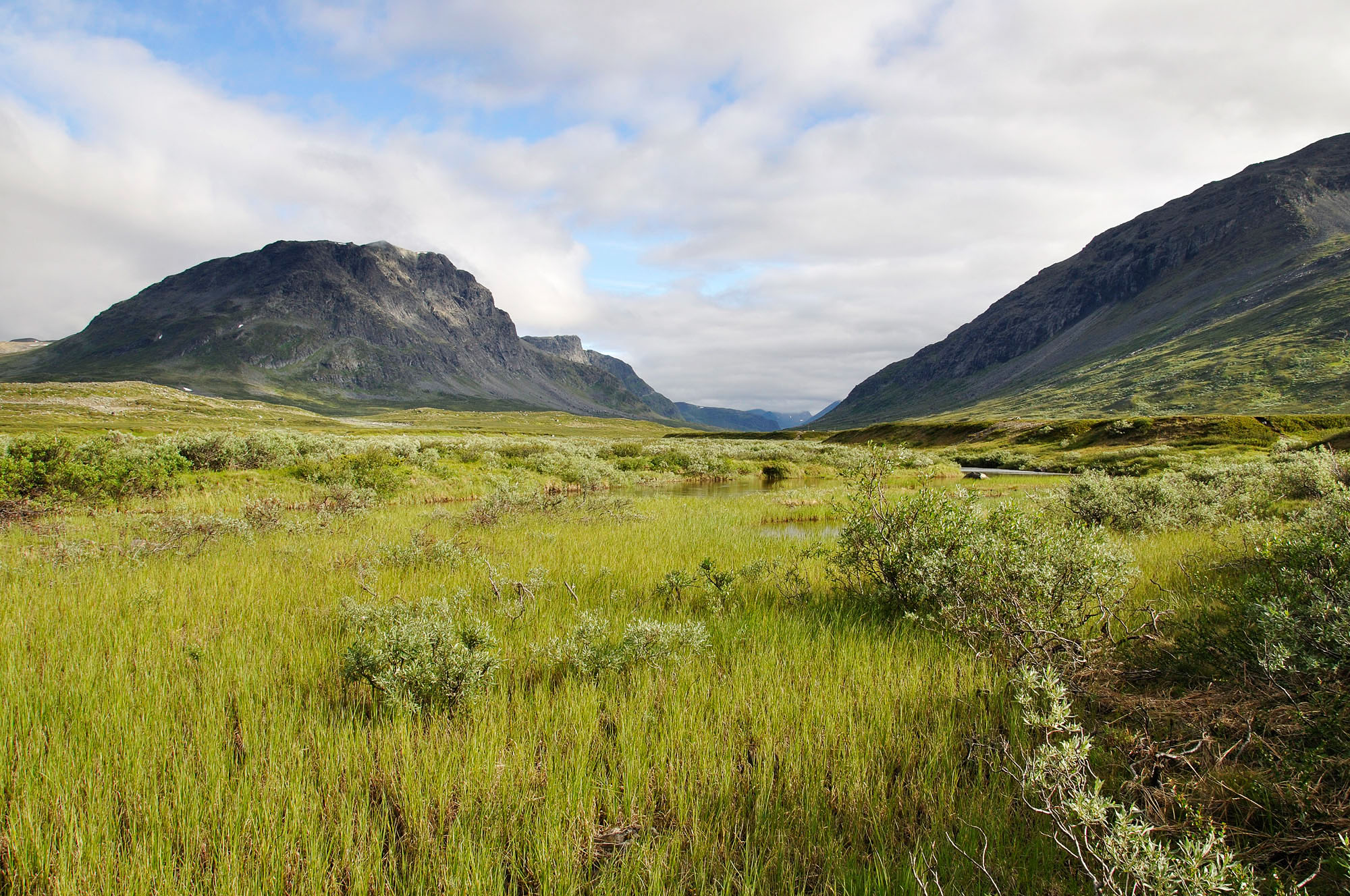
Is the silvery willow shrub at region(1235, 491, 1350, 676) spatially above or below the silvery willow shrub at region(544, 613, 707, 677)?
above

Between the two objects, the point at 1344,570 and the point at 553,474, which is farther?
the point at 553,474

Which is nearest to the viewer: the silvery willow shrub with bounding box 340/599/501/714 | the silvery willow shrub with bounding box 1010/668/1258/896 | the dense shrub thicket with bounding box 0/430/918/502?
the silvery willow shrub with bounding box 1010/668/1258/896

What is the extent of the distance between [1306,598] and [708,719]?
18.7 feet

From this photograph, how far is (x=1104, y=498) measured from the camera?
1367 cm

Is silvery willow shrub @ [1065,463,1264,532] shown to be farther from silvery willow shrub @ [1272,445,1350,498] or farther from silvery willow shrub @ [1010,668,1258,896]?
silvery willow shrub @ [1010,668,1258,896]

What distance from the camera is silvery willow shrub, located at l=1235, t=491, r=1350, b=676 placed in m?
3.69

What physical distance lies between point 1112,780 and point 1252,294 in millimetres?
228120

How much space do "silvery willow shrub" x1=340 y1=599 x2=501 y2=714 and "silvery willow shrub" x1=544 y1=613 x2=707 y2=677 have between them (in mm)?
653

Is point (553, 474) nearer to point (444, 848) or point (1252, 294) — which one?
point (444, 848)

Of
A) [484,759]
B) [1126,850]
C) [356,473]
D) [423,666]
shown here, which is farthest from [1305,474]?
[356,473]

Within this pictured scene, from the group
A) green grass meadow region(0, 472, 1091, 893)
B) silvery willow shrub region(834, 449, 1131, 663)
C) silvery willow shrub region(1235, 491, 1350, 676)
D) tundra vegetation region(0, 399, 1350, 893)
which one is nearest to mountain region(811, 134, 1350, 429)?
silvery willow shrub region(1235, 491, 1350, 676)

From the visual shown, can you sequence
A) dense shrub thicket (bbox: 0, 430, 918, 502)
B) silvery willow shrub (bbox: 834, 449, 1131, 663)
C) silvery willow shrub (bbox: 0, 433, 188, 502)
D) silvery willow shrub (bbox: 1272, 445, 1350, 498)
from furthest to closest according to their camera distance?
dense shrub thicket (bbox: 0, 430, 918, 502) → silvery willow shrub (bbox: 1272, 445, 1350, 498) → silvery willow shrub (bbox: 0, 433, 188, 502) → silvery willow shrub (bbox: 834, 449, 1131, 663)

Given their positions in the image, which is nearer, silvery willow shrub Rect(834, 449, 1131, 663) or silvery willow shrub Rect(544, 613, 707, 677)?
silvery willow shrub Rect(544, 613, 707, 677)

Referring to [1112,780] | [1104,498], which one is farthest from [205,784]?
[1104,498]
